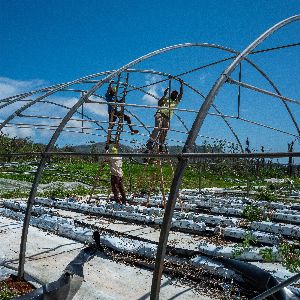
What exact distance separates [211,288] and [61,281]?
1.54m

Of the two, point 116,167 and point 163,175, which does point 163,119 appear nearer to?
point 116,167

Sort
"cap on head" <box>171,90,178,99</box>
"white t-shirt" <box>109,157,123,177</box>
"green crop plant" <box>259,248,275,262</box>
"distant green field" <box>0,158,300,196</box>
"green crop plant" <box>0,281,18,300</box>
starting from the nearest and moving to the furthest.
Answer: "green crop plant" <box>0,281,18,300</box>, "green crop plant" <box>259,248,275,262</box>, "cap on head" <box>171,90,178,99</box>, "white t-shirt" <box>109,157,123,177</box>, "distant green field" <box>0,158,300,196</box>

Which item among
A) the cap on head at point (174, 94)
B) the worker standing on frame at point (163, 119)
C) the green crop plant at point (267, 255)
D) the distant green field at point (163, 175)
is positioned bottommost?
the green crop plant at point (267, 255)

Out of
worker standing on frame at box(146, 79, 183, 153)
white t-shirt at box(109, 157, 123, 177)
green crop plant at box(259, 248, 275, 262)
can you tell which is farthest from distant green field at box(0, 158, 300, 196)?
green crop plant at box(259, 248, 275, 262)

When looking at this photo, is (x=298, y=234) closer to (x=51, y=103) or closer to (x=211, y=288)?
(x=211, y=288)

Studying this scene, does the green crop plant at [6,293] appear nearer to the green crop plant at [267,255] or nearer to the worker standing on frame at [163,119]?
the green crop plant at [267,255]

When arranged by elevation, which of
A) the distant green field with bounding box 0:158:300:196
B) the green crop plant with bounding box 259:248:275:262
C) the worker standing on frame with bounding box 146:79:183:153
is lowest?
the green crop plant with bounding box 259:248:275:262

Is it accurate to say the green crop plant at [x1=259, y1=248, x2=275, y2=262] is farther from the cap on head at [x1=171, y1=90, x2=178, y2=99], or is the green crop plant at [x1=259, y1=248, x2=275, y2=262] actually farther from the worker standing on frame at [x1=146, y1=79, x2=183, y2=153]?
the cap on head at [x1=171, y1=90, x2=178, y2=99]

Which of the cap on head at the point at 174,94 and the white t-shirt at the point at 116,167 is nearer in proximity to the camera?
the cap on head at the point at 174,94

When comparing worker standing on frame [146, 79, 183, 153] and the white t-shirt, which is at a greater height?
worker standing on frame [146, 79, 183, 153]

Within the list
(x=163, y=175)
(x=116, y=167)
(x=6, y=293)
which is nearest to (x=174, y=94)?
(x=116, y=167)

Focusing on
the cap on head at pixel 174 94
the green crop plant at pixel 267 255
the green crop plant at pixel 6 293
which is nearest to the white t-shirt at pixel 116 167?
the cap on head at pixel 174 94

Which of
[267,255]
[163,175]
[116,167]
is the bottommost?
Answer: [267,255]

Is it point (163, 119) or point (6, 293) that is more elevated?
point (163, 119)
